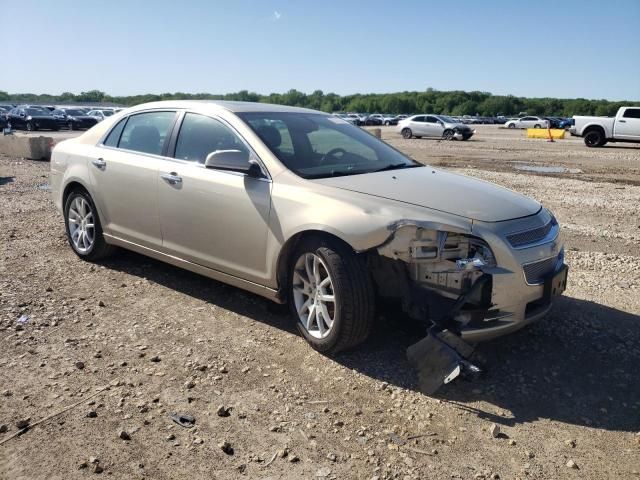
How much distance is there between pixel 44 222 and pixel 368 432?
6.37 meters

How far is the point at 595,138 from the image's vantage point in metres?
24.8

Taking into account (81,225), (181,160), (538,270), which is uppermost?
(181,160)

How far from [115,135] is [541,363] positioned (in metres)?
4.32

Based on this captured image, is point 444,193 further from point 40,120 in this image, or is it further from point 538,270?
point 40,120

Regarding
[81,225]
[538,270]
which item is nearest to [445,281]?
[538,270]

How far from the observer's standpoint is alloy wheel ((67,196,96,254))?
18.9 feet

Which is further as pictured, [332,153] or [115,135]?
[115,135]

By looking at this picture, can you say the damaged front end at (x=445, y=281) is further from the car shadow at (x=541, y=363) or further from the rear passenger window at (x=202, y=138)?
the rear passenger window at (x=202, y=138)

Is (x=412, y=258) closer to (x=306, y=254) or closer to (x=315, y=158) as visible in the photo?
(x=306, y=254)

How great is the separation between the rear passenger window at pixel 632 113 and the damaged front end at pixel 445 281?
23915 mm

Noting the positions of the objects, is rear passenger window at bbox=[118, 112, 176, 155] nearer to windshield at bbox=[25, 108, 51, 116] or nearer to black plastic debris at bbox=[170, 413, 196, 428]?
black plastic debris at bbox=[170, 413, 196, 428]

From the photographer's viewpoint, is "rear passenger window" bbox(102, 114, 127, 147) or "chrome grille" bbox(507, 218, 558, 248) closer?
"chrome grille" bbox(507, 218, 558, 248)

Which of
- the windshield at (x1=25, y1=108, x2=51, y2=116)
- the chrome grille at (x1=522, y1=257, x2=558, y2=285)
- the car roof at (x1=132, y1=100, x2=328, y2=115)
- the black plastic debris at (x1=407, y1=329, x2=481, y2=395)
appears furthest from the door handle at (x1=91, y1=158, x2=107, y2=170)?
the windshield at (x1=25, y1=108, x2=51, y2=116)

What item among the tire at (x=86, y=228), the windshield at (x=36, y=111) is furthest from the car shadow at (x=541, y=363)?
the windshield at (x=36, y=111)
